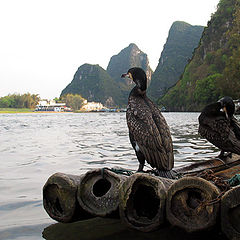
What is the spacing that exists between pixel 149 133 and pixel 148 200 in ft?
3.94

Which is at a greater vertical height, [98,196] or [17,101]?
[17,101]

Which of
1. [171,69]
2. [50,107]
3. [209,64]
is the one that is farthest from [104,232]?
[171,69]

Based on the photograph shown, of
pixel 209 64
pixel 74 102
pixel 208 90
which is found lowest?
pixel 74 102

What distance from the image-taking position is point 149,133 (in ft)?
12.5

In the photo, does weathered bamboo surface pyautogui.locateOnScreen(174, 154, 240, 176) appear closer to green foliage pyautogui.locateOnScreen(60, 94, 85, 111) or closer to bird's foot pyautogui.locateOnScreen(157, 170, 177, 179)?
bird's foot pyautogui.locateOnScreen(157, 170, 177, 179)

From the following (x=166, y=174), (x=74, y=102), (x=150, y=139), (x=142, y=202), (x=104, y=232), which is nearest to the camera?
(x=142, y=202)

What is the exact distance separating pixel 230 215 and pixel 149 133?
1.76 meters

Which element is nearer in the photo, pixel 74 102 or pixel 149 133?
pixel 149 133

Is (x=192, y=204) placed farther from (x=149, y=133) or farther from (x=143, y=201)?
(x=149, y=133)

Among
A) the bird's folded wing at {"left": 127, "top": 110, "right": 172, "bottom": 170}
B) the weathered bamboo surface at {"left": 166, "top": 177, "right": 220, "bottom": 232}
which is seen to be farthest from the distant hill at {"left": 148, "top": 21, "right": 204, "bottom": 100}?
the weathered bamboo surface at {"left": 166, "top": 177, "right": 220, "bottom": 232}

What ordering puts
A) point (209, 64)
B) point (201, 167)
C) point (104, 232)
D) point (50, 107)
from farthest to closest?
point (50, 107), point (209, 64), point (201, 167), point (104, 232)

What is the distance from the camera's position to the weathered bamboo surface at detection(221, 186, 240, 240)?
2.15 metres

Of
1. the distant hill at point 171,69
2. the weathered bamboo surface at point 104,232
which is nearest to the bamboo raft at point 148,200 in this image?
the weathered bamboo surface at point 104,232

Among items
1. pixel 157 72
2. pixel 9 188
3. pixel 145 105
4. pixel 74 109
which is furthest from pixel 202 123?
→ pixel 157 72
